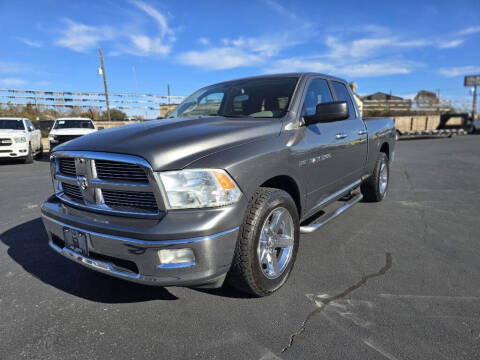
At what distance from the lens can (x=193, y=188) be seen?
203 cm

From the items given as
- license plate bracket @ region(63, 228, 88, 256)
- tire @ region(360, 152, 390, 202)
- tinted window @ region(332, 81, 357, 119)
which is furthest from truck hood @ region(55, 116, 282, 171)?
tire @ region(360, 152, 390, 202)

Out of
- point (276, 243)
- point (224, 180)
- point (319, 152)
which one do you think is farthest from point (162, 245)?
point (319, 152)

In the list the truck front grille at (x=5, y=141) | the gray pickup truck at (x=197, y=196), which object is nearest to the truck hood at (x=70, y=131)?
the truck front grille at (x=5, y=141)

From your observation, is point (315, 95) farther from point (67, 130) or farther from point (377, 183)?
point (67, 130)

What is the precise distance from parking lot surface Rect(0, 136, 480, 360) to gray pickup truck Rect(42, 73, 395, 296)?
33 centimetres

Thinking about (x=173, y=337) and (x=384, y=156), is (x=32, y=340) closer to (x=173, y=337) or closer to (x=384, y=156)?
(x=173, y=337)

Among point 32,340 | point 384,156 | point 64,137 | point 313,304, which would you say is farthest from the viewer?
point 64,137

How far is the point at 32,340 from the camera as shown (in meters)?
2.13

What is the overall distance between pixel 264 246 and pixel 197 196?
0.78 meters

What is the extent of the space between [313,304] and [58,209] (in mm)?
2059

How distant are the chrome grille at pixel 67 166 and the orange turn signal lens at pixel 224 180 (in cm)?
115

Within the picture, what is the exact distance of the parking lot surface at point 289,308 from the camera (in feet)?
6.63

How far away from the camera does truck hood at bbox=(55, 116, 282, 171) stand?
6.76 ft

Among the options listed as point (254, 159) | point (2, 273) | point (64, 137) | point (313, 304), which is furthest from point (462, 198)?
point (64, 137)
